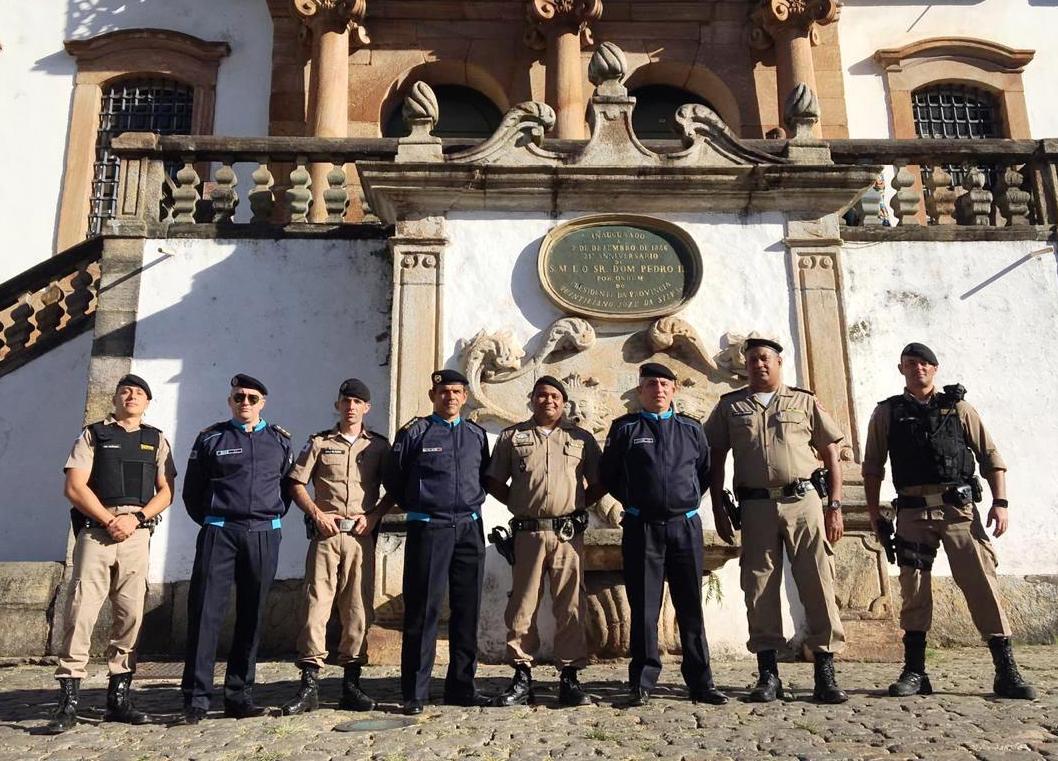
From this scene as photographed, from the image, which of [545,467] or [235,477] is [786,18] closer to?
[545,467]

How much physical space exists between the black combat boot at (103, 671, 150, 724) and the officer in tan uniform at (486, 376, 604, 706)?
175cm

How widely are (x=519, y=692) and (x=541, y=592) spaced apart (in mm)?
544

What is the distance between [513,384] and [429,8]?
326 inches

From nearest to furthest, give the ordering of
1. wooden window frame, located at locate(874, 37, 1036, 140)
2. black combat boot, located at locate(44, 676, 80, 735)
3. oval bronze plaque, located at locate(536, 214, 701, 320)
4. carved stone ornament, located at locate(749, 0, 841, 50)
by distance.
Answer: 1. black combat boot, located at locate(44, 676, 80, 735)
2. oval bronze plaque, located at locate(536, 214, 701, 320)
3. carved stone ornament, located at locate(749, 0, 841, 50)
4. wooden window frame, located at locate(874, 37, 1036, 140)

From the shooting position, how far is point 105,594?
506 cm

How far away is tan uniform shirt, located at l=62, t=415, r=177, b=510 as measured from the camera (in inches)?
201

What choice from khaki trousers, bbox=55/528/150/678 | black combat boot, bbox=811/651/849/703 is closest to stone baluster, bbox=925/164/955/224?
black combat boot, bbox=811/651/849/703

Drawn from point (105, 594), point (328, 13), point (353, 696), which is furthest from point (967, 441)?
point (328, 13)

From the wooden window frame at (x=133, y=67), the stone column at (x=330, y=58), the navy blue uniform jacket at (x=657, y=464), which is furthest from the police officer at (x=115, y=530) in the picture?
the wooden window frame at (x=133, y=67)

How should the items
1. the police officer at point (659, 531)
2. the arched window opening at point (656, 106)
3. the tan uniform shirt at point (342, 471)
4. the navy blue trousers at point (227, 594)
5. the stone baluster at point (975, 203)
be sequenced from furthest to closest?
the arched window opening at point (656, 106) < the stone baluster at point (975, 203) < the tan uniform shirt at point (342, 471) < the police officer at point (659, 531) < the navy blue trousers at point (227, 594)

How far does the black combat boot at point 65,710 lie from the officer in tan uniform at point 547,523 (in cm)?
203

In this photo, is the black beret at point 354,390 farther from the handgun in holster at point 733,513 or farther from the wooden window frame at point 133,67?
the wooden window frame at point 133,67

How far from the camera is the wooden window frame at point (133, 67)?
13500 millimetres

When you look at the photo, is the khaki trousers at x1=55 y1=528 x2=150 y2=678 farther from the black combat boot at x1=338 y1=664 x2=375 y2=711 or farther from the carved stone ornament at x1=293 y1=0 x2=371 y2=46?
the carved stone ornament at x1=293 y1=0 x2=371 y2=46
